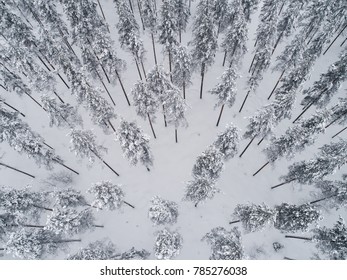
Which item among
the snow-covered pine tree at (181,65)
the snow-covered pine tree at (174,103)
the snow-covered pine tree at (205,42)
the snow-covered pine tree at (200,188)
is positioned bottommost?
the snow-covered pine tree at (200,188)

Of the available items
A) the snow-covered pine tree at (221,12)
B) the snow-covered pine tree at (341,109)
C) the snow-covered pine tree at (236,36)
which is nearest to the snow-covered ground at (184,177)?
the snow-covered pine tree at (341,109)

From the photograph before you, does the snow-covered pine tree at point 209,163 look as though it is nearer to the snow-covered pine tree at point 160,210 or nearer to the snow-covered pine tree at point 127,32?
the snow-covered pine tree at point 160,210

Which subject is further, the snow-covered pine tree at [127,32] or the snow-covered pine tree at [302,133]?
the snow-covered pine tree at [127,32]

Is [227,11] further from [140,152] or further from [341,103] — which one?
[140,152]

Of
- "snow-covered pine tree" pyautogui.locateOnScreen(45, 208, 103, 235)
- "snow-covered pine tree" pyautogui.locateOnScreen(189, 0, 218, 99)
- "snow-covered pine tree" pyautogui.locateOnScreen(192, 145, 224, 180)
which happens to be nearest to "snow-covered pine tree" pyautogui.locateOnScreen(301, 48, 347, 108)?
"snow-covered pine tree" pyautogui.locateOnScreen(189, 0, 218, 99)

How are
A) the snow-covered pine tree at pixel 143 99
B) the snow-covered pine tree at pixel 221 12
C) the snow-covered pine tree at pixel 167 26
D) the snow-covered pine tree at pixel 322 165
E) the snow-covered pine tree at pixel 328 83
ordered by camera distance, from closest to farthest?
1. the snow-covered pine tree at pixel 322 165
2. the snow-covered pine tree at pixel 143 99
3. the snow-covered pine tree at pixel 328 83
4. the snow-covered pine tree at pixel 167 26
5. the snow-covered pine tree at pixel 221 12

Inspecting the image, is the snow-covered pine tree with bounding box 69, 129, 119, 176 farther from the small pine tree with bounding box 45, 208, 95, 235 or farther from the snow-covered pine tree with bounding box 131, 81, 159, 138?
the snow-covered pine tree with bounding box 131, 81, 159, 138

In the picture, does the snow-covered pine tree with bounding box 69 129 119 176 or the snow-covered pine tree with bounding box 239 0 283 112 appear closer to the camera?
the snow-covered pine tree with bounding box 69 129 119 176
